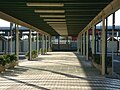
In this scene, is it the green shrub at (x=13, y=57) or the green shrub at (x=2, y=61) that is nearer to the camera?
the green shrub at (x=2, y=61)

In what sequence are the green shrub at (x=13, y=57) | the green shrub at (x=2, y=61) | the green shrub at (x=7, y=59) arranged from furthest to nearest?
the green shrub at (x=13, y=57)
the green shrub at (x=7, y=59)
the green shrub at (x=2, y=61)

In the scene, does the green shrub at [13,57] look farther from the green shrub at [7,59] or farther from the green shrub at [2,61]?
the green shrub at [2,61]

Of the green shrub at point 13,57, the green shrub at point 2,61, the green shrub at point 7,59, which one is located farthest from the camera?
the green shrub at point 13,57

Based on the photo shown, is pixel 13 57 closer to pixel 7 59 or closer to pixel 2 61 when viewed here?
pixel 7 59

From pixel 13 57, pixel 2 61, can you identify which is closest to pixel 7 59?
pixel 2 61

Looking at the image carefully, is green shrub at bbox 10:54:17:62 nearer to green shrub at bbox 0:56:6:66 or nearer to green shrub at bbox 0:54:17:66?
green shrub at bbox 0:54:17:66

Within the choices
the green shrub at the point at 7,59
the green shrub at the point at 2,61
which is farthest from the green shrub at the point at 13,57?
the green shrub at the point at 2,61

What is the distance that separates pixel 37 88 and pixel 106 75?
5627 mm

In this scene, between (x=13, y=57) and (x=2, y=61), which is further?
(x=13, y=57)

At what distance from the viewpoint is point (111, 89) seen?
11578 mm

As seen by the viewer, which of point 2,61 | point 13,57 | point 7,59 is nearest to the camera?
point 2,61

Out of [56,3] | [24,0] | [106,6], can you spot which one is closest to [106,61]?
[106,6]

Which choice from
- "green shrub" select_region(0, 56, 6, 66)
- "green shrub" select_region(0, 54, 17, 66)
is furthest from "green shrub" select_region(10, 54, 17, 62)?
"green shrub" select_region(0, 56, 6, 66)

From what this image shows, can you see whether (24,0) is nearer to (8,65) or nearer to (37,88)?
(37,88)
